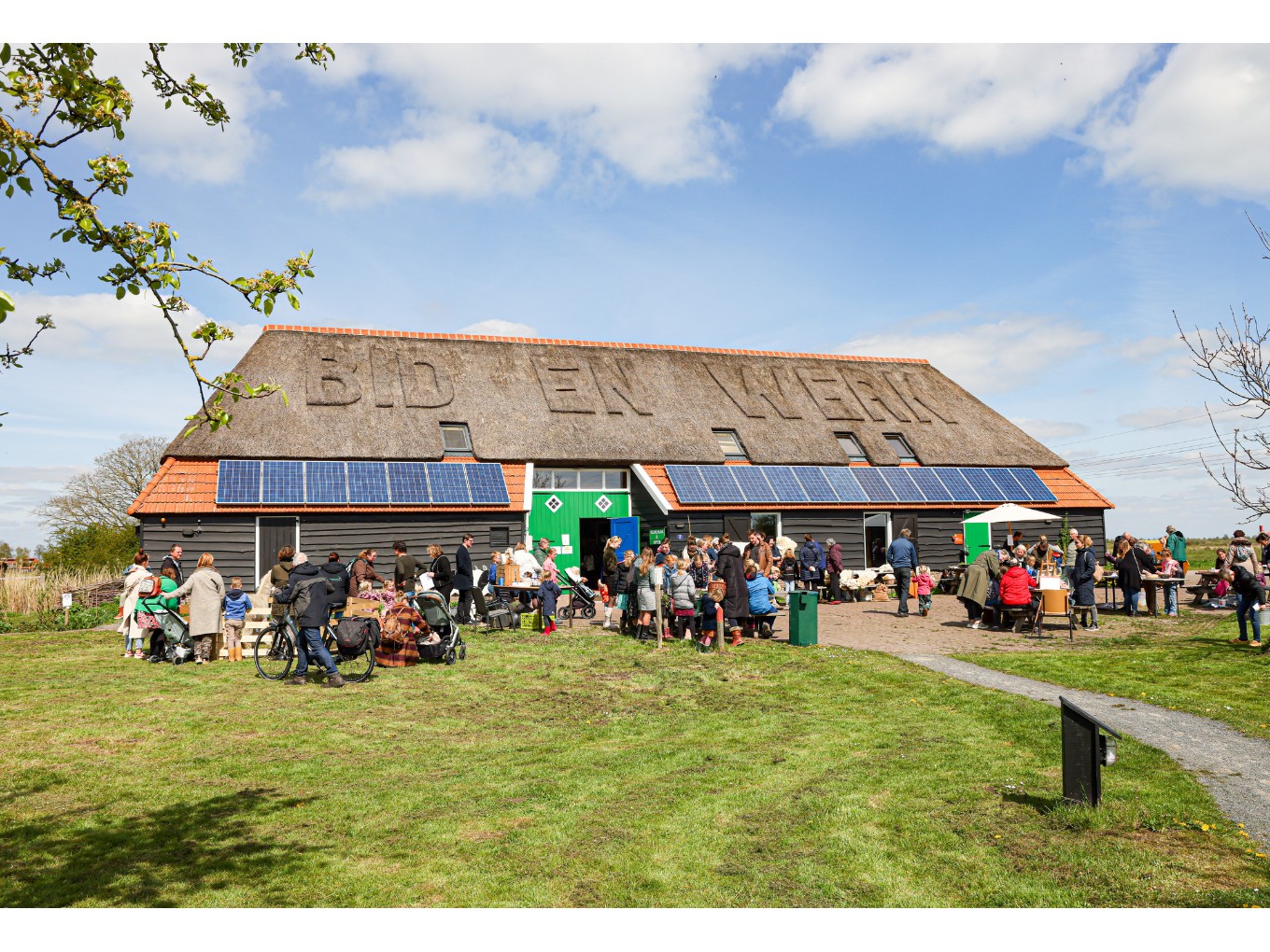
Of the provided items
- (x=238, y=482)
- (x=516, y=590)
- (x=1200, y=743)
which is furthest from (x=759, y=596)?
(x=238, y=482)

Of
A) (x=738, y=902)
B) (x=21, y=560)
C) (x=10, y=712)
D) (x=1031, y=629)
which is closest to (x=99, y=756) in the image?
(x=10, y=712)

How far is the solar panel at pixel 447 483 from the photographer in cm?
2350

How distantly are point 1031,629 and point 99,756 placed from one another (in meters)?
15.3

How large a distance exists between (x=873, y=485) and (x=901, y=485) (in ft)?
3.39

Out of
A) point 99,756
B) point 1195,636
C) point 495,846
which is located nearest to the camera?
point 495,846

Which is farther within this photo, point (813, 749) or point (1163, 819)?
point (813, 749)

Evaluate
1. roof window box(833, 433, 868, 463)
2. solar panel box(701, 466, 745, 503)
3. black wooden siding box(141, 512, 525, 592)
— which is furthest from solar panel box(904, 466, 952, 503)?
black wooden siding box(141, 512, 525, 592)

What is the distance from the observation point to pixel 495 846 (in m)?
6.02

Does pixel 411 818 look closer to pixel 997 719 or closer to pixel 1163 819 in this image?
pixel 1163 819

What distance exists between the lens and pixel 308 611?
11969 mm

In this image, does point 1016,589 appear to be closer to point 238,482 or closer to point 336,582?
point 336,582

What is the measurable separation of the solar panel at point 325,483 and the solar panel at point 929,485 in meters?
17.6

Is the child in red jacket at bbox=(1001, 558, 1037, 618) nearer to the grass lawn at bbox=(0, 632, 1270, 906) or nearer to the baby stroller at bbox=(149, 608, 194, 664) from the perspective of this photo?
the grass lawn at bbox=(0, 632, 1270, 906)

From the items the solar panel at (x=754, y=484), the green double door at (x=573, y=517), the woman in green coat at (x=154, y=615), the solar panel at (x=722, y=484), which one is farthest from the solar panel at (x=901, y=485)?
the woman in green coat at (x=154, y=615)
